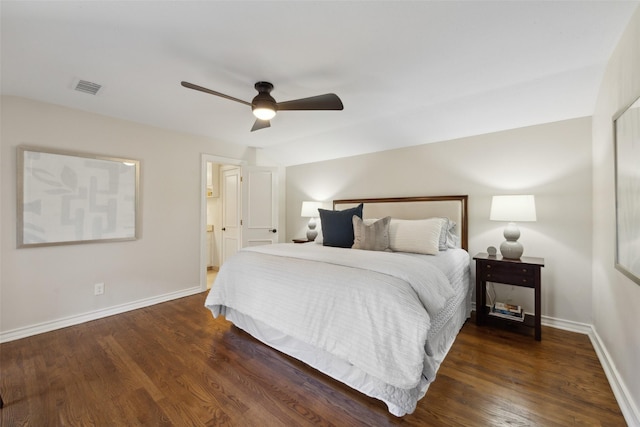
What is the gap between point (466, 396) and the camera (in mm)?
1698

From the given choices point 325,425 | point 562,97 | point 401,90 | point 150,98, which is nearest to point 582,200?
point 562,97

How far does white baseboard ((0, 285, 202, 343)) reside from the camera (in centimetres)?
253

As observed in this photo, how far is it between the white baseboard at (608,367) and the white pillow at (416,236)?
136 centimetres

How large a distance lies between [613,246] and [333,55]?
95.5 inches

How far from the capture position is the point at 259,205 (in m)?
4.58

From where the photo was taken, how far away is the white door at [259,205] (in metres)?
4.45

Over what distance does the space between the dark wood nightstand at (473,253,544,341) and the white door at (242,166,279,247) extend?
126 inches

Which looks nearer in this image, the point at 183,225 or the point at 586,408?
the point at 586,408

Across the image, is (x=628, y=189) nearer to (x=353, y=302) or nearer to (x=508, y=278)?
(x=508, y=278)

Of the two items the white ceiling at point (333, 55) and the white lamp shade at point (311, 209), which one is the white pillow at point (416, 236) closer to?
the white ceiling at point (333, 55)

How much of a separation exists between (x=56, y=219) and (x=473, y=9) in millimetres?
3987

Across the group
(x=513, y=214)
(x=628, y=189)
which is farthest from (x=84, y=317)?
(x=628, y=189)

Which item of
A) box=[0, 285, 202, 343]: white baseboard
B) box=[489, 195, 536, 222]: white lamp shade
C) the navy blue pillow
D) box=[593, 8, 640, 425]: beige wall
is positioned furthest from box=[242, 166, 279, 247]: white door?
box=[593, 8, 640, 425]: beige wall

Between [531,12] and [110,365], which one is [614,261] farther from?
[110,365]
